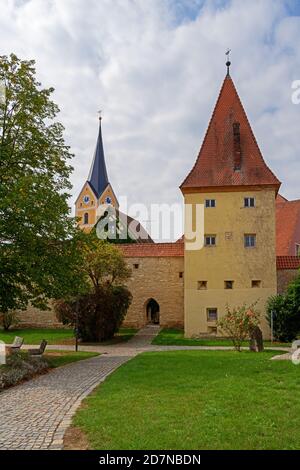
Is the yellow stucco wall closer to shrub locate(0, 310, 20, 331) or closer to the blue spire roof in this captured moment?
shrub locate(0, 310, 20, 331)

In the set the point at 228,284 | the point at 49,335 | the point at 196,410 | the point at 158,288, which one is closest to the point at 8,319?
the point at 49,335

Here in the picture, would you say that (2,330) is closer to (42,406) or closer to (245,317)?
(245,317)

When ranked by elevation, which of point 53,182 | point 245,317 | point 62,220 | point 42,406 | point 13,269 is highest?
point 53,182

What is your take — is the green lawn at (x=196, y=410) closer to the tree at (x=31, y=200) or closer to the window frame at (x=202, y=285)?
the tree at (x=31, y=200)

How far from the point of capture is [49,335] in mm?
29875

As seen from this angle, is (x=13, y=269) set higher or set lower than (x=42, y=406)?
higher

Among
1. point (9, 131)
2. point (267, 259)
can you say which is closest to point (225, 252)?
point (267, 259)

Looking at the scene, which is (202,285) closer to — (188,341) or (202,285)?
(202,285)

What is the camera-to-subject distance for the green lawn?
586cm

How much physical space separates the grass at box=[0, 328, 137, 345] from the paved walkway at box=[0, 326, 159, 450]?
39.1 feet

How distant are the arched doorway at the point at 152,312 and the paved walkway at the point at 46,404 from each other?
66.1 feet

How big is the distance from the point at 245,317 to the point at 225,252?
32.5 feet

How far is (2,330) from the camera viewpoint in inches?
1300


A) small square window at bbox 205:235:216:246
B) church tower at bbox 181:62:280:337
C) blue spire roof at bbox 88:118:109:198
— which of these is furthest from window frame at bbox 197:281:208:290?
blue spire roof at bbox 88:118:109:198
